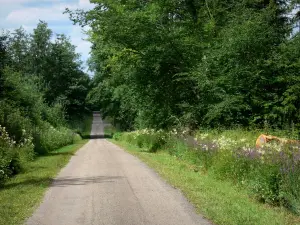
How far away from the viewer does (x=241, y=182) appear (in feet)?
34.4

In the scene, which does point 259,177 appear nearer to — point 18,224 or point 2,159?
point 18,224

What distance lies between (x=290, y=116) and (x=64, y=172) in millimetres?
12040

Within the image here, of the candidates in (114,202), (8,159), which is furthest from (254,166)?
(8,159)

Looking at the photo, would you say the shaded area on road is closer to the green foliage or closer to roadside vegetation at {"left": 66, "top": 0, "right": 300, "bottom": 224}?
roadside vegetation at {"left": 66, "top": 0, "right": 300, "bottom": 224}

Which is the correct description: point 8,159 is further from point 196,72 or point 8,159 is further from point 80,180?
point 196,72

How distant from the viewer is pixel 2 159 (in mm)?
12977

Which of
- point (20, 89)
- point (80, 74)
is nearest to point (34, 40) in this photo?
point (80, 74)

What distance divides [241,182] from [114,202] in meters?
3.60

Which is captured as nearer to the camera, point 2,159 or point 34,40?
point 2,159

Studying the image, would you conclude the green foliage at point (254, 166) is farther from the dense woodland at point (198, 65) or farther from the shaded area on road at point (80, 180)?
the dense woodland at point (198, 65)

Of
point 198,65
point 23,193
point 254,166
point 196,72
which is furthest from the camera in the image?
point 198,65

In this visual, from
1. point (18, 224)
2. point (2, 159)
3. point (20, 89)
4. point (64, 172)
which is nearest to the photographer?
point (18, 224)

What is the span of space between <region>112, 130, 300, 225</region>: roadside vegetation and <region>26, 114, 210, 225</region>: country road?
500mm

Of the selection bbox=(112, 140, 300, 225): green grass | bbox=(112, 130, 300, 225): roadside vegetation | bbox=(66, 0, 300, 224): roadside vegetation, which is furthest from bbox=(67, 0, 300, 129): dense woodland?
bbox=(112, 140, 300, 225): green grass
